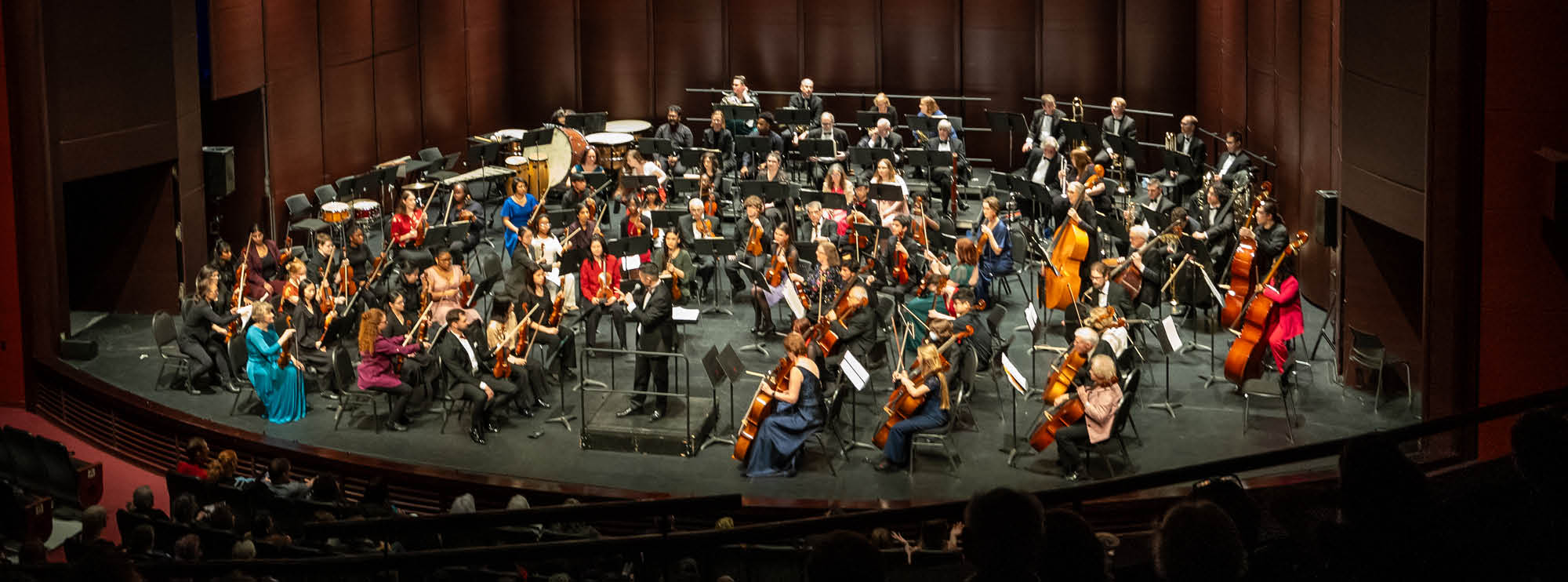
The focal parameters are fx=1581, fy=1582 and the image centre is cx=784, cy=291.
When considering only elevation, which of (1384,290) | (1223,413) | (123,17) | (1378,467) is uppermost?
(123,17)

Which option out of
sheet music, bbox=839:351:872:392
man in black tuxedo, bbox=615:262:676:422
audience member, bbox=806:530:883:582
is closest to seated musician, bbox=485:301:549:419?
man in black tuxedo, bbox=615:262:676:422

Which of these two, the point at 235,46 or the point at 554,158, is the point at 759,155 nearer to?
the point at 554,158

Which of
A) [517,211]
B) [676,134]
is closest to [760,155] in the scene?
[676,134]

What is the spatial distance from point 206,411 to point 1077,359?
23.6ft

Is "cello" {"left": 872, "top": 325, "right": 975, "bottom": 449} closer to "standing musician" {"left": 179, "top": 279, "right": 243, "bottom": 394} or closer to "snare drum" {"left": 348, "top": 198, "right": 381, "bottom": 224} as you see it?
"standing musician" {"left": 179, "top": 279, "right": 243, "bottom": 394}

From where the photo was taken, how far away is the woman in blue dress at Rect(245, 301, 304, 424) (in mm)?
12891

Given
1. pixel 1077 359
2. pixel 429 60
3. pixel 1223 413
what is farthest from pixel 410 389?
pixel 429 60

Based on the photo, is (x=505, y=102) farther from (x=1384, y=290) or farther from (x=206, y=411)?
(x=1384, y=290)

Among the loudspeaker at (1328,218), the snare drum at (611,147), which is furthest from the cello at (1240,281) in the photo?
the snare drum at (611,147)

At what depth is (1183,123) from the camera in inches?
699

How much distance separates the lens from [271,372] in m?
13.0

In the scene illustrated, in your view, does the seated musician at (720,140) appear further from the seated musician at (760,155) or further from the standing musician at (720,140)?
the seated musician at (760,155)

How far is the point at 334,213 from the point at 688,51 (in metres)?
7.59

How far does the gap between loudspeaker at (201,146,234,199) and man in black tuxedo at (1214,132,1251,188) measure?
10.4m
